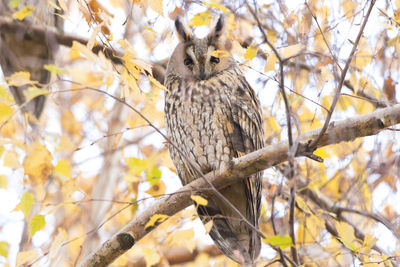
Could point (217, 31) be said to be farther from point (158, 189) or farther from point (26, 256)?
point (26, 256)

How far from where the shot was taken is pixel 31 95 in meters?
2.07

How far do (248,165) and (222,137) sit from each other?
2.13 ft

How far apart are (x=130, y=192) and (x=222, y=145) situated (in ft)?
6.09

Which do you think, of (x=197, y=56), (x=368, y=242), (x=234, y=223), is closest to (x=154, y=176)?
(x=234, y=223)

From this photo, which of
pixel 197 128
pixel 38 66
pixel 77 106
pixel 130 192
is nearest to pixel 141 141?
pixel 130 192

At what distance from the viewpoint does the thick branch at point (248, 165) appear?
76.5 inches

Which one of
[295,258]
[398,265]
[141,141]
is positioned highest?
[141,141]

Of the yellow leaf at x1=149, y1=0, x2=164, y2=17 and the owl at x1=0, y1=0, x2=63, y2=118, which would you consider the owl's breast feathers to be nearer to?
the yellow leaf at x1=149, y1=0, x2=164, y2=17

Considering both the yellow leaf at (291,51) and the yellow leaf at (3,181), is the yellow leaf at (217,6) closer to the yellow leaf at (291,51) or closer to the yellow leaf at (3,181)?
the yellow leaf at (291,51)

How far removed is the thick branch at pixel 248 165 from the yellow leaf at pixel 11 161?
884 mm

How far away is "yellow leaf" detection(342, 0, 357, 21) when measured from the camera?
88.4 inches

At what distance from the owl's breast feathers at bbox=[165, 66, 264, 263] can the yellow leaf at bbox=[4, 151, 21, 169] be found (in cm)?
97

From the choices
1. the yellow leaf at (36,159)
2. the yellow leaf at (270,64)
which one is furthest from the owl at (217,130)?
the yellow leaf at (36,159)

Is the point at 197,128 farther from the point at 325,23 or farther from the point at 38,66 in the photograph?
the point at 38,66
